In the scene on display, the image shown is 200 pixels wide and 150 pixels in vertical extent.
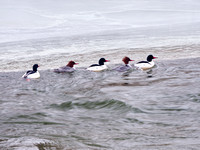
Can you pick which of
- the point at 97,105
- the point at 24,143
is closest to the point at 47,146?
the point at 24,143

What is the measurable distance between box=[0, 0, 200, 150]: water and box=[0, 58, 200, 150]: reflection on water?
0.02m

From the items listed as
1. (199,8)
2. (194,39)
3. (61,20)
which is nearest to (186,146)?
(194,39)

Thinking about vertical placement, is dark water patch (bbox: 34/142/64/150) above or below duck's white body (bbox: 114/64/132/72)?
below

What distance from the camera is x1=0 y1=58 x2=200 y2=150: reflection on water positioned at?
17.0 ft

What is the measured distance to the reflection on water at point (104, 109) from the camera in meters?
5.17

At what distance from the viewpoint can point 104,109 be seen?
23.6 ft

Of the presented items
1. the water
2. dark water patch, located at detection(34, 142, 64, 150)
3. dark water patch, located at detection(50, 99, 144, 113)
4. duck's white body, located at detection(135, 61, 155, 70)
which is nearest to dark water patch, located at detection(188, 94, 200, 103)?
the water

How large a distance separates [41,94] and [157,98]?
307 cm

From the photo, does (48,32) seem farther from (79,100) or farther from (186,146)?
(186,146)

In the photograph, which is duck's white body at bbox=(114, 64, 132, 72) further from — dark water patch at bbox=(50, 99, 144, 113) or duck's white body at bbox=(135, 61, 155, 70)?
dark water patch at bbox=(50, 99, 144, 113)

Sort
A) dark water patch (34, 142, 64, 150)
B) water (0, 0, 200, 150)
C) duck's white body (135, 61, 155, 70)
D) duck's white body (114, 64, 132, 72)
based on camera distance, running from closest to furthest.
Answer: dark water patch (34, 142, 64, 150) → water (0, 0, 200, 150) → duck's white body (114, 64, 132, 72) → duck's white body (135, 61, 155, 70)

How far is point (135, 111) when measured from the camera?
22.6 ft

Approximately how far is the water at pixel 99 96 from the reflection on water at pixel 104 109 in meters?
0.02

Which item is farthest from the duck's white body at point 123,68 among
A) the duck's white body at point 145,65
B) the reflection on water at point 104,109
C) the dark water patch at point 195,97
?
the dark water patch at point 195,97
